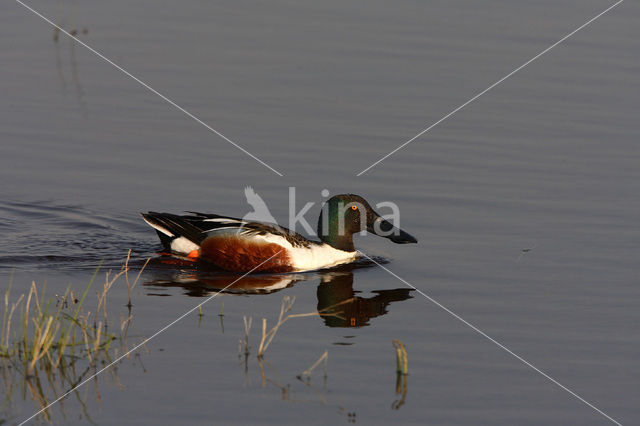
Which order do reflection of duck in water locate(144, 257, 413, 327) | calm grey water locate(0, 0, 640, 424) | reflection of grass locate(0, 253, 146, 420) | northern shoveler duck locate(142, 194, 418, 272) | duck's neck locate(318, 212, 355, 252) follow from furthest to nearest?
duck's neck locate(318, 212, 355, 252) → northern shoveler duck locate(142, 194, 418, 272) → reflection of duck in water locate(144, 257, 413, 327) → calm grey water locate(0, 0, 640, 424) → reflection of grass locate(0, 253, 146, 420)

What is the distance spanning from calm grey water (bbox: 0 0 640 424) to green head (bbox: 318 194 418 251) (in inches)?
16.4

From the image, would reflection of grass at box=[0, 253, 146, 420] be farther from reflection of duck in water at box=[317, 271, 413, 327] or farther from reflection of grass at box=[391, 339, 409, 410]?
reflection of grass at box=[391, 339, 409, 410]

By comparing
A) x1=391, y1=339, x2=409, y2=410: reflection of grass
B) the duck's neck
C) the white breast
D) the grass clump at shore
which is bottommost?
x1=391, y1=339, x2=409, y2=410: reflection of grass

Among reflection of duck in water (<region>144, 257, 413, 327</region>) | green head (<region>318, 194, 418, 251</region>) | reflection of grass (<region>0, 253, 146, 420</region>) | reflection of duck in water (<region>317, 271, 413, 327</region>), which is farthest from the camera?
green head (<region>318, 194, 418, 251</region>)

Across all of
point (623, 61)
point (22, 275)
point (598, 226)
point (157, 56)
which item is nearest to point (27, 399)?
point (22, 275)

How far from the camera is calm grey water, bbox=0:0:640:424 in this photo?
683 cm

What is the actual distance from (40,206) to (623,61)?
8.84 metres

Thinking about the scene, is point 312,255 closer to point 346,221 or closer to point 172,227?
point 346,221

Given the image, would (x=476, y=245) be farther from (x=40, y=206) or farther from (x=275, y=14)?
(x=275, y=14)

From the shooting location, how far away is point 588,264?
9703 mm

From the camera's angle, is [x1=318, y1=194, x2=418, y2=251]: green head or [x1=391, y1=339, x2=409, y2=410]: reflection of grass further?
[x1=318, y1=194, x2=418, y2=251]: green head

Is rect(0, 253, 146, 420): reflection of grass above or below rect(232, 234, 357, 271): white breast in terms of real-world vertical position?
below

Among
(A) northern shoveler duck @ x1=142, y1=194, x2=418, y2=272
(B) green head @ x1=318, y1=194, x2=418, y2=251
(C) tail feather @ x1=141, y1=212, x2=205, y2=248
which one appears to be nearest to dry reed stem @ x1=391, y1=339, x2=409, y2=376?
(A) northern shoveler duck @ x1=142, y1=194, x2=418, y2=272

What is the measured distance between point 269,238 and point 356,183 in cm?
190
